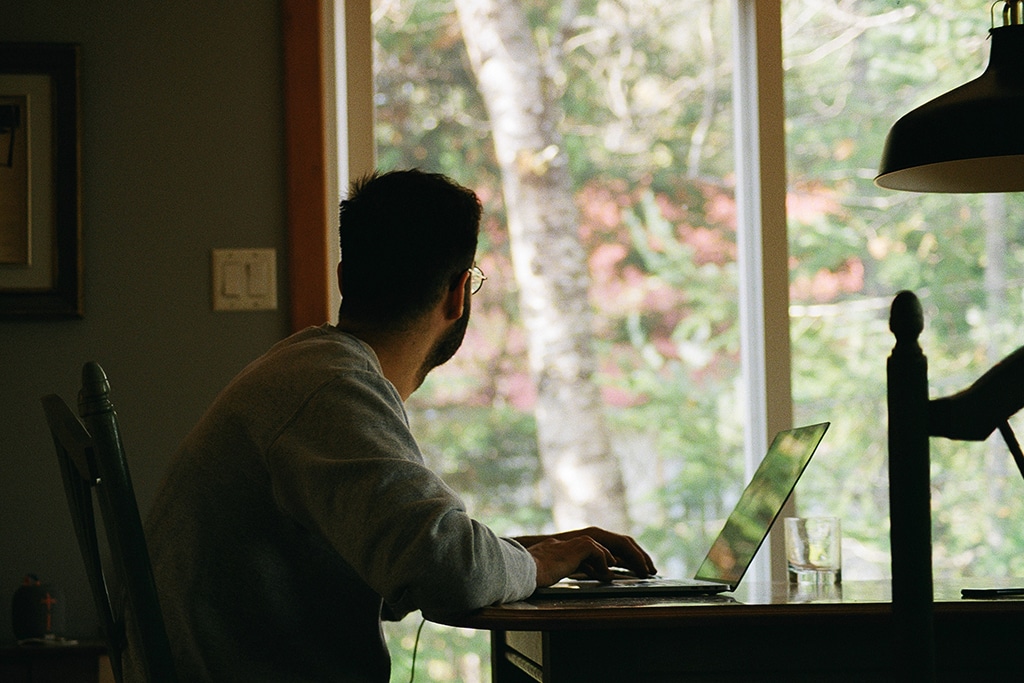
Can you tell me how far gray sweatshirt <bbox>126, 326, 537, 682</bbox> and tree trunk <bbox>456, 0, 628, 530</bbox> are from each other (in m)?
1.27

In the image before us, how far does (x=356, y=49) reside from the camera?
267 centimetres

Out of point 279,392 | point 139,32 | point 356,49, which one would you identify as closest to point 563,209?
A: point 356,49

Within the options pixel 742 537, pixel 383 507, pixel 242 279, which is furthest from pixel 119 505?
pixel 242 279

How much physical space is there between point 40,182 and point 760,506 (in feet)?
5.43

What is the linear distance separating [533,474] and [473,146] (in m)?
0.79

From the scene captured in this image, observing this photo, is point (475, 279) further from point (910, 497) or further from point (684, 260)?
point (684, 260)

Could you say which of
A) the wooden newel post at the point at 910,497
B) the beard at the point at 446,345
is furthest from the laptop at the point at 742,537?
the wooden newel post at the point at 910,497

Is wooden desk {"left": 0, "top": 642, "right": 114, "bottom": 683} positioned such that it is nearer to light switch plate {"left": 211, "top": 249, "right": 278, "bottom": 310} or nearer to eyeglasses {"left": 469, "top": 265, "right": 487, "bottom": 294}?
light switch plate {"left": 211, "top": 249, "right": 278, "bottom": 310}

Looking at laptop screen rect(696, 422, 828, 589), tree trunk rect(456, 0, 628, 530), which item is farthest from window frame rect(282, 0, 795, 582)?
laptop screen rect(696, 422, 828, 589)

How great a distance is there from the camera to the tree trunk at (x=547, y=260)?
8.96ft

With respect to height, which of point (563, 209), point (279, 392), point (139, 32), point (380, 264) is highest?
point (139, 32)

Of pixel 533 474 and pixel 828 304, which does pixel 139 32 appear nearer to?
pixel 533 474

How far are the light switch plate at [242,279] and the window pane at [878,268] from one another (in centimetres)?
124

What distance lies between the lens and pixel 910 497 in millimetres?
837
